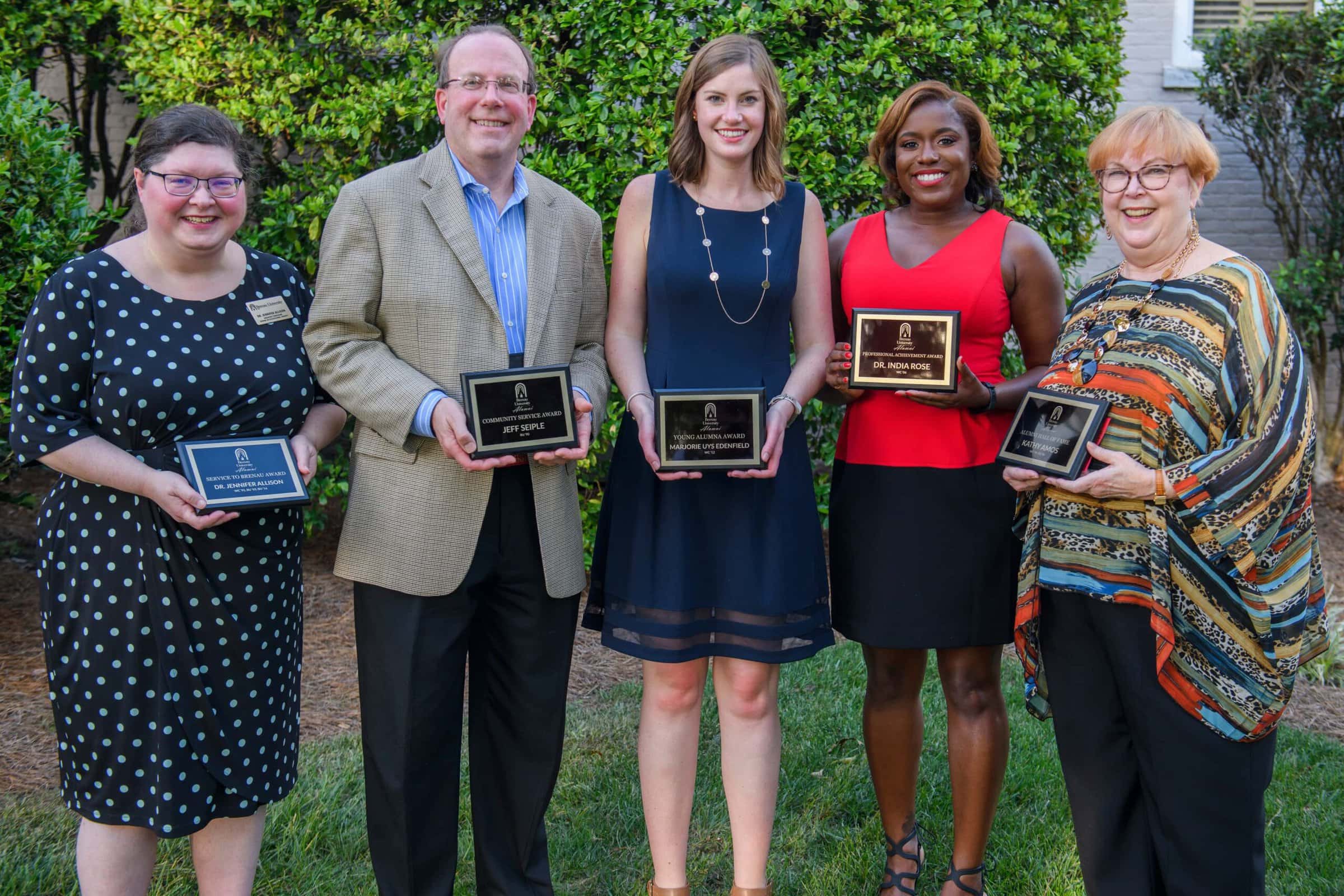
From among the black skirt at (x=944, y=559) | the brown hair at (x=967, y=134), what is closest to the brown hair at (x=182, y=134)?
the brown hair at (x=967, y=134)

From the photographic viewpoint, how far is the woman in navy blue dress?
329 centimetres

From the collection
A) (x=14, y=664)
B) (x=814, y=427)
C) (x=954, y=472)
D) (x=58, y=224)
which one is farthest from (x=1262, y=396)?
(x=14, y=664)

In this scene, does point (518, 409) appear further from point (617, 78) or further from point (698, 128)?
point (617, 78)

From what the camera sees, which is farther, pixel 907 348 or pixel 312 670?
pixel 312 670

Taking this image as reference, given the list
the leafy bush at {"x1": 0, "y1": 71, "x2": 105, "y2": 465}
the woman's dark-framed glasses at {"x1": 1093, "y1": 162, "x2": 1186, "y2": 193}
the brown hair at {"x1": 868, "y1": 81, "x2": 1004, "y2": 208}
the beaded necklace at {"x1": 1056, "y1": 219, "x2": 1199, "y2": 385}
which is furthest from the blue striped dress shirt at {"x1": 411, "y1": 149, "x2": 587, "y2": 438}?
the leafy bush at {"x1": 0, "y1": 71, "x2": 105, "y2": 465}

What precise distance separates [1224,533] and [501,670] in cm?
192

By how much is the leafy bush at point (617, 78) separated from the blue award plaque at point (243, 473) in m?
2.84

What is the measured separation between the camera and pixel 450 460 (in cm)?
317

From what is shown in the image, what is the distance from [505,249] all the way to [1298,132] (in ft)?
24.4

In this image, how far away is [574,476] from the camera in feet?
11.0

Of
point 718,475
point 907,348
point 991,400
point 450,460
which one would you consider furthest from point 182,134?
point 991,400

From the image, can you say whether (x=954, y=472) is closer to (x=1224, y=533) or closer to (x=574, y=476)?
(x=1224, y=533)

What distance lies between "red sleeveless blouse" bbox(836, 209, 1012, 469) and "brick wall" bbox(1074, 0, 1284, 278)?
6.08 meters

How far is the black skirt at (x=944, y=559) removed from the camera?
3414mm
